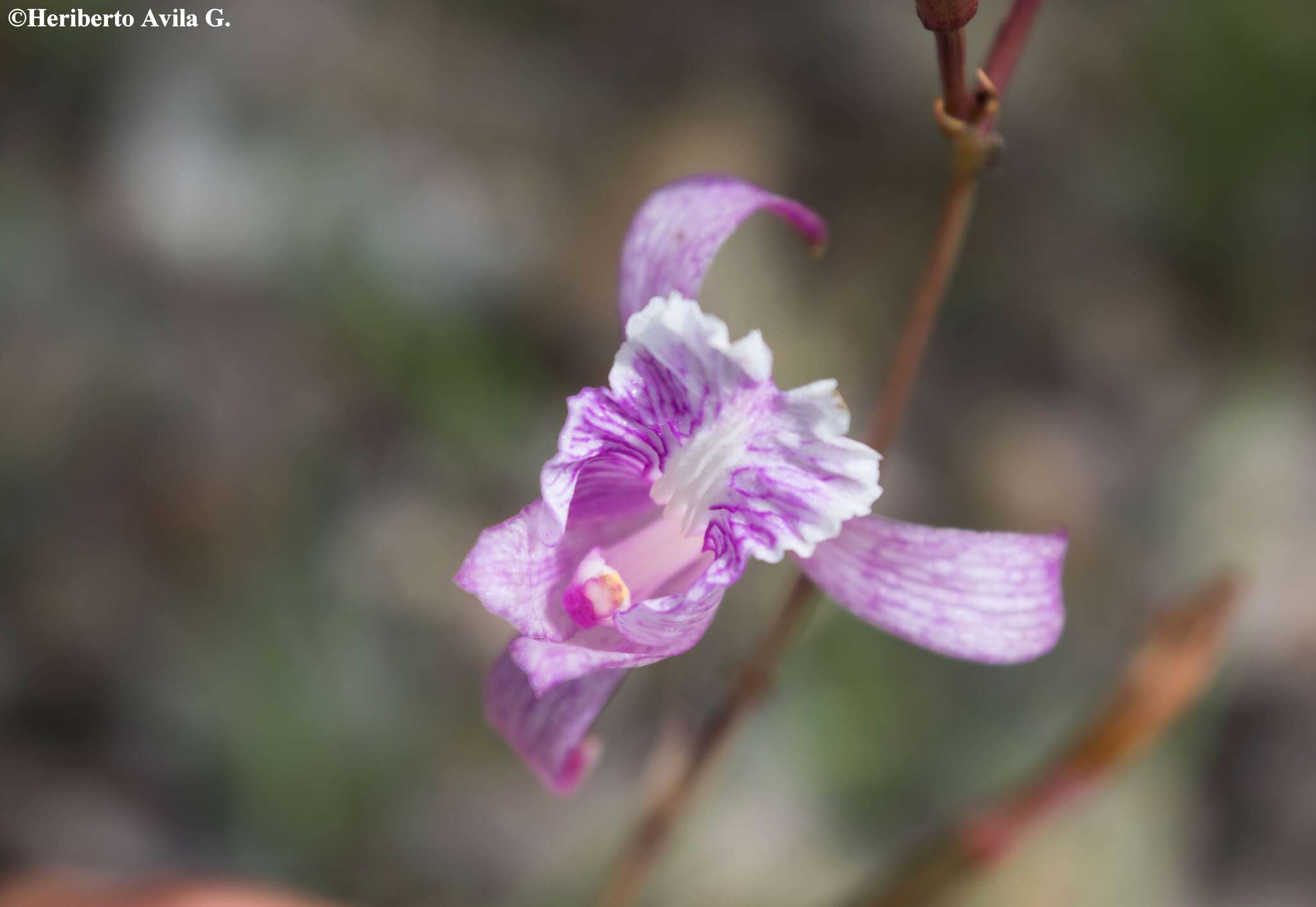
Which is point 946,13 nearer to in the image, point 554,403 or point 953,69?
point 953,69

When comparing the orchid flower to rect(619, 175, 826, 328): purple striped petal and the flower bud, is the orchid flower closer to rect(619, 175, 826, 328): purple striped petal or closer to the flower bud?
rect(619, 175, 826, 328): purple striped petal

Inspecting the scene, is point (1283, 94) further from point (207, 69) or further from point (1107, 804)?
point (207, 69)

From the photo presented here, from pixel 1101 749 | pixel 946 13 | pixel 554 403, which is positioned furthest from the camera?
pixel 554 403

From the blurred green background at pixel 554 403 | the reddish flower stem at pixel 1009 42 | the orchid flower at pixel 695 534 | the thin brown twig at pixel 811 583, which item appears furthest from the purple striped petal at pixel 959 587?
the blurred green background at pixel 554 403

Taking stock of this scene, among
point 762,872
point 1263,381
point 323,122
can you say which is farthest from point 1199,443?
point 323,122

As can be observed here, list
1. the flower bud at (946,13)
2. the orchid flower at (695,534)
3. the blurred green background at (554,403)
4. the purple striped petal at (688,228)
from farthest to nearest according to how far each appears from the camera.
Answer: the blurred green background at (554,403) → the purple striped petal at (688,228) → the orchid flower at (695,534) → the flower bud at (946,13)

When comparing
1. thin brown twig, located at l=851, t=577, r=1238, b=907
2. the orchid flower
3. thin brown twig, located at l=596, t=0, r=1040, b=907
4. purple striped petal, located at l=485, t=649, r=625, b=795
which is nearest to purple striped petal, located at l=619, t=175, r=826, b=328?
the orchid flower

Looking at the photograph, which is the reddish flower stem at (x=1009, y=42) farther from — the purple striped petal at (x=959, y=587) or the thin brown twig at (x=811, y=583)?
the purple striped petal at (x=959, y=587)

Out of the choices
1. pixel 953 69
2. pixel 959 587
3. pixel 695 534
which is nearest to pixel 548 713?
pixel 695 534
